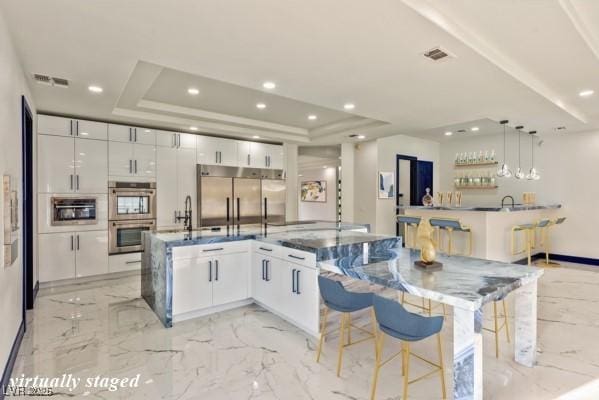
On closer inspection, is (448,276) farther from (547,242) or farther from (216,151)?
(547,242)

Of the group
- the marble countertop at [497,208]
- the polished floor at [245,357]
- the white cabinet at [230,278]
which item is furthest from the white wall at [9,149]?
the marble countertop at [497,208]

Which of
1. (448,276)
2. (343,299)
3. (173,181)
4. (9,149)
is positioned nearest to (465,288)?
(448,276)

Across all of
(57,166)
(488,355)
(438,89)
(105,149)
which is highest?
(438,89)

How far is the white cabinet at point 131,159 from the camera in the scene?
16.1ft

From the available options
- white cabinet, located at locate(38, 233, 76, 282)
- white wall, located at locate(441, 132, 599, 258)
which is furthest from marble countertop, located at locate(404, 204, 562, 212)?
white cabinet, located at locate(38, 233, 76, 282)

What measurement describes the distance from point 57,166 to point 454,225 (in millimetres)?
6086

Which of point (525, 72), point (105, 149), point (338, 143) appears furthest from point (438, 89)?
point (105, 149)

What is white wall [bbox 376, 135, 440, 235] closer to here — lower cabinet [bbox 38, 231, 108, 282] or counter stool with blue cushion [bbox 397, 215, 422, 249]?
counter stool with blue cushion [bbox 397, 215, 422, 249]

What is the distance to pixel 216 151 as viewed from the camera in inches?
234

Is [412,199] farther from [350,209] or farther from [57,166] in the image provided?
[57,166]

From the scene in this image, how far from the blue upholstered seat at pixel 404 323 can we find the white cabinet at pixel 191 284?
2.09 m

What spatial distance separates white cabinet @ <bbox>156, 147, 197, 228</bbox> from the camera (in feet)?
17.5

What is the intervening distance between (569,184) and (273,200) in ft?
19.5

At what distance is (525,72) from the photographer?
3340 mm
